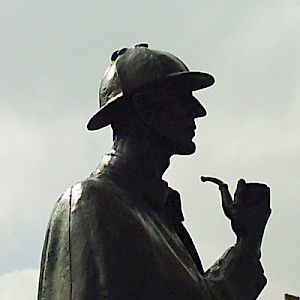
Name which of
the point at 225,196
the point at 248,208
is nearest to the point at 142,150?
the point at 225,196

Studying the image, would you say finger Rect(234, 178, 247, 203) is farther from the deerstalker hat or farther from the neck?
the deerstalker hat

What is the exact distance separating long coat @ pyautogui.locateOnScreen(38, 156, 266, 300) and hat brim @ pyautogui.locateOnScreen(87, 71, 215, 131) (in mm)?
212

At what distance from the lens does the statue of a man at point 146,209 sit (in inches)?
191

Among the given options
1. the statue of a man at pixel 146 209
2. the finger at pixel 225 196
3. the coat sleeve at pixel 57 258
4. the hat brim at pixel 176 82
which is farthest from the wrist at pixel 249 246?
the coat sleeve at pixel 57 258

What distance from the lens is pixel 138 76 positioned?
5.33 metres

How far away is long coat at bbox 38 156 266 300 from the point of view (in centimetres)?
476

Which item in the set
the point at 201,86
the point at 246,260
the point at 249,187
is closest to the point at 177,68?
the point at 201,86

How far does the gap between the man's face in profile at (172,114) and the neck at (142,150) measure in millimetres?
64

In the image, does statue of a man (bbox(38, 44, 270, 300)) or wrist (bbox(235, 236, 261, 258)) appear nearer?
statue of a man (bbox(38, 44, 270, 300))

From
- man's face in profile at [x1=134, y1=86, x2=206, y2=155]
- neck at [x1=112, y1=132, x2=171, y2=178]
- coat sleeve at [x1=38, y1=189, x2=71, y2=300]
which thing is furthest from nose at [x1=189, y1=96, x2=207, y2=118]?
coat sleeve at [x1=38, y1=189, x2=71, y2=300]

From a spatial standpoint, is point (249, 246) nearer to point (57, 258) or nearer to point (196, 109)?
point (196, 109)

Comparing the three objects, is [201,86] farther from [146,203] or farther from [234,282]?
[234,282]

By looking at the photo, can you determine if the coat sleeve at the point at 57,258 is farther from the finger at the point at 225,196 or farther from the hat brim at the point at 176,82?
the finger at the point at 225,196

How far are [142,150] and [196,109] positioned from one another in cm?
41
